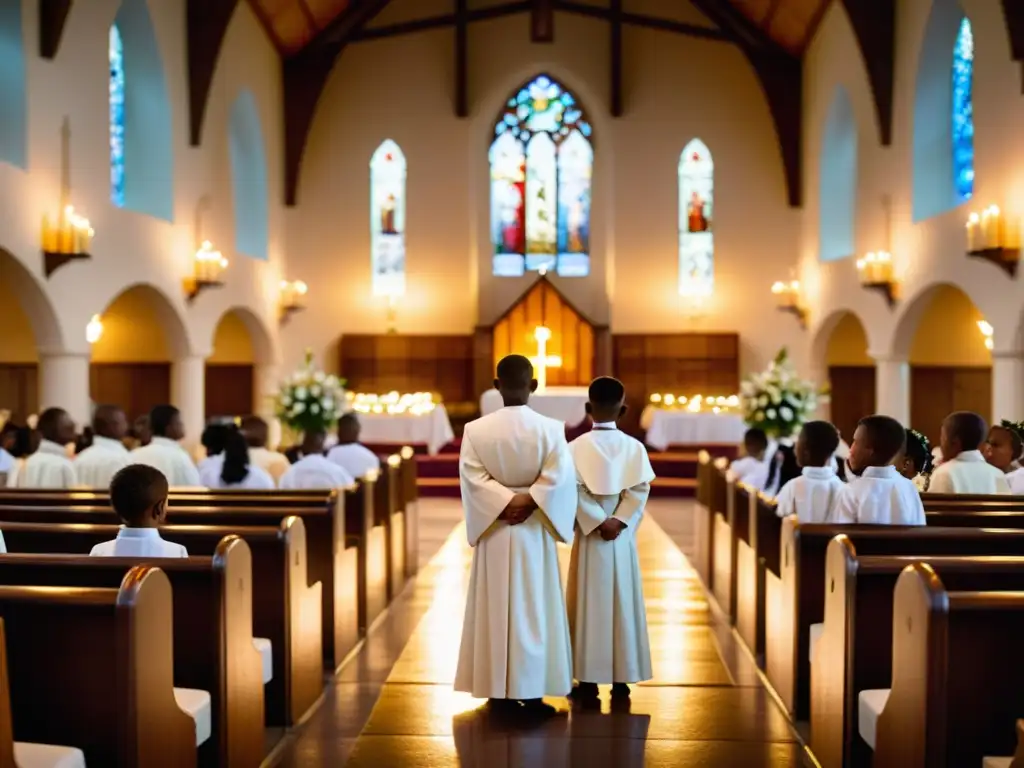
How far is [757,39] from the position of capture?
53.9 ft

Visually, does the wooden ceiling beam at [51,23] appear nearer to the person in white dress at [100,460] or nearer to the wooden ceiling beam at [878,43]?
the person in white dress at [100,460]

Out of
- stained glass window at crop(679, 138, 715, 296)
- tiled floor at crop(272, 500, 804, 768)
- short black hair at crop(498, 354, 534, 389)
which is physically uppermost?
stained glass window at crop(679, 138, 715, 296)

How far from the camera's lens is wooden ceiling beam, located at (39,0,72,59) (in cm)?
929

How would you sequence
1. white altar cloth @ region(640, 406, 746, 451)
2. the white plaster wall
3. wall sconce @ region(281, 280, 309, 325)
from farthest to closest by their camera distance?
1. wall sconce @ region(281, 280, 309, 325)
2. white altar cloth @ region(640, 406, 746, 451)
3. the white plaster wall

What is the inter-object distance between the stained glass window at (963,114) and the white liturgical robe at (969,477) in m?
6.18

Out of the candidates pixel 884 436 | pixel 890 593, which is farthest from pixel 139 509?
pixel 884 436

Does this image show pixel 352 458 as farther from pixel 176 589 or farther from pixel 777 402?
pixel 176 589

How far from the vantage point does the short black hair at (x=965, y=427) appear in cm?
536

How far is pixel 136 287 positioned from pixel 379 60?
6.67m

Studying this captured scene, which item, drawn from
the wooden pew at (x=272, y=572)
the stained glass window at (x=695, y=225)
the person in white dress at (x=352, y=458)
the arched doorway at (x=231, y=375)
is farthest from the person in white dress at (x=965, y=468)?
the arched doorway at (x=231, y=375)

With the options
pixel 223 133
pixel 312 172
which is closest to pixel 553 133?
pixel 312 172

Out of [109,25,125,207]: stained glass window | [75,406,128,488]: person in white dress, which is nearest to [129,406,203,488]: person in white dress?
[75,406,128,488]: person in white dress

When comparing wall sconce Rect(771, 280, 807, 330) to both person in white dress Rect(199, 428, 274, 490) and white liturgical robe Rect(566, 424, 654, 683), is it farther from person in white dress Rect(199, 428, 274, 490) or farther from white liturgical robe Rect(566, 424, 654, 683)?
white liturgical robe Rect(566, 424, 654, 683)

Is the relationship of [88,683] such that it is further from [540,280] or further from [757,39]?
[757,39]
